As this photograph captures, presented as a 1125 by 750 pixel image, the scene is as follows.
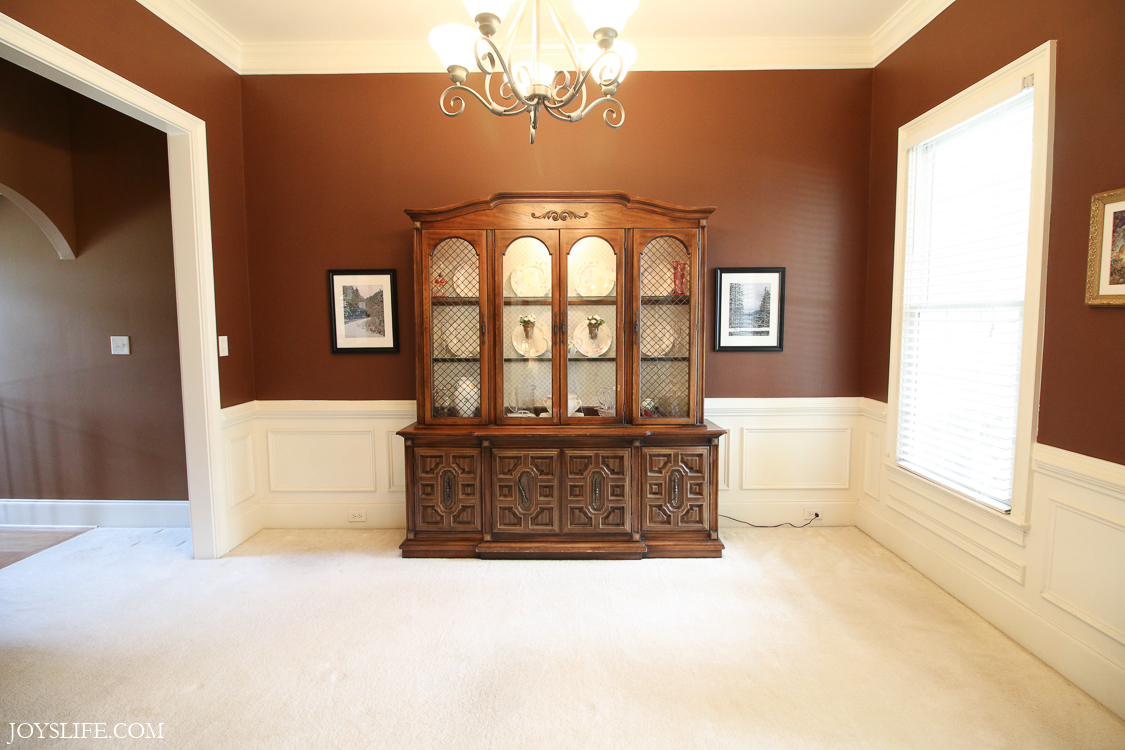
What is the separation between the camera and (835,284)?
3.36m

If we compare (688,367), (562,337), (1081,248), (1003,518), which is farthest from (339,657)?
(1081,248)

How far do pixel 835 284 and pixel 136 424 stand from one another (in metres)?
4.71

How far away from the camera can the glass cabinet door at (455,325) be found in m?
3.00

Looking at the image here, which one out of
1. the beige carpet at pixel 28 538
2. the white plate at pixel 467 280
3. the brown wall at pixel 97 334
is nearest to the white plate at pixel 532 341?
the white plate at pixel 467 280

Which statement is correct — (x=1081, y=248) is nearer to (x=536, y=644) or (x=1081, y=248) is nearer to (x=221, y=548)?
(x=536, y=644)

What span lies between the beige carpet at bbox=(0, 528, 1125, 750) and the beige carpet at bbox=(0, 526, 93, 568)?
0.27 meters

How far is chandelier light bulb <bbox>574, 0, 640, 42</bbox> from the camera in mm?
1590

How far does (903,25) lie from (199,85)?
396 centimetres

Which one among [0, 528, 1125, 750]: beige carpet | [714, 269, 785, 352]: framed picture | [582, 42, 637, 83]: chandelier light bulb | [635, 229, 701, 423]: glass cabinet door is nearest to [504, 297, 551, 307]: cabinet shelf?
[635, 229, 701, 423]: glass cabinet door

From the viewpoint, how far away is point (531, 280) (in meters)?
A: 3.04

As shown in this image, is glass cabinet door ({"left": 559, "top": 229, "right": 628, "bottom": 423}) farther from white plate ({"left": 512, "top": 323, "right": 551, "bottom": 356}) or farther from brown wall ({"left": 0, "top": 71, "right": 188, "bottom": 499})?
brown wall ({"left": 0, "top": 71, "right": 188, "bottom": 499})

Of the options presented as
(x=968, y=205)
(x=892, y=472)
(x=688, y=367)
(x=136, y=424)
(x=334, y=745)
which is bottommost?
(x=334, y=745)

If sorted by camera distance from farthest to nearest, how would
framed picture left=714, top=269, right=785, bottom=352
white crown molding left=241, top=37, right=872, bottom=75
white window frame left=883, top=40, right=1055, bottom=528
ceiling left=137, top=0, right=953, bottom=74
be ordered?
framed picture left=714, top=269, right=785, bottom=352, white crown molding left=241, top=37, right=872, bottom=75, ceiling left=137, top=0, right=953, bottom=74, white window frame left=883, top=40, right=1055, bottom=528

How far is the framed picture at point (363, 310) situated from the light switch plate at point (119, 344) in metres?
1.39
